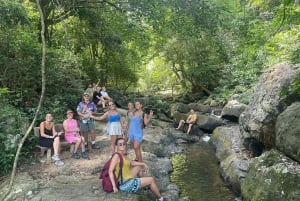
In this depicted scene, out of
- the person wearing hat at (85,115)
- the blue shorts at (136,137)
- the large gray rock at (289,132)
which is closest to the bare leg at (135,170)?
Answer: the blue shorts at (136,137)

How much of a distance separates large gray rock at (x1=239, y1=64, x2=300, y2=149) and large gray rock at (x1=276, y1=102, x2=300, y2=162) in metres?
0.85

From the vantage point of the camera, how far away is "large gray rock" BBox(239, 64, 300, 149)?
955 cm

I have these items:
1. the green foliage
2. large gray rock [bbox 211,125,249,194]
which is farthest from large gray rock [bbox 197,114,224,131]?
the green foliage

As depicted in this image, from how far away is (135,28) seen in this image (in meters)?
14.4

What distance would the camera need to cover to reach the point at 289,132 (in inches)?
314

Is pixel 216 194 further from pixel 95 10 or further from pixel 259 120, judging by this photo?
pixel 95 10

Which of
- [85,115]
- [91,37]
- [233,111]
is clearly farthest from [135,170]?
[91,37]

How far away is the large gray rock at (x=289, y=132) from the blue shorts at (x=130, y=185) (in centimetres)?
342

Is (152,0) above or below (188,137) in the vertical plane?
above

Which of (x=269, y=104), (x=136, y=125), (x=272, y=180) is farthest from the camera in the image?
(x=269, y=104)

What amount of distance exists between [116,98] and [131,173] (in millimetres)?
15252

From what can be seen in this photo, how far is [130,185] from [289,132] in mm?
3745

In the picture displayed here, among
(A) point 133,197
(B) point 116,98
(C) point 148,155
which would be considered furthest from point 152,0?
(B) point 116,98

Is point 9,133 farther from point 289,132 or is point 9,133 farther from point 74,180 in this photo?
point 289,132
